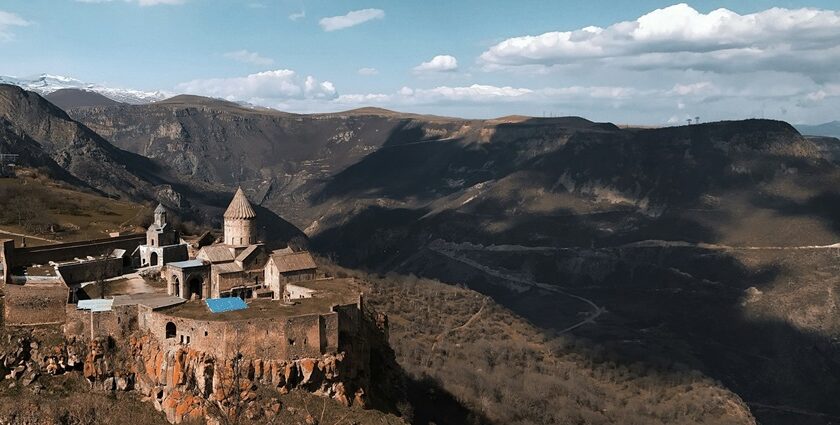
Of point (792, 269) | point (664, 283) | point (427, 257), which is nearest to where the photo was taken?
point (792, 269)

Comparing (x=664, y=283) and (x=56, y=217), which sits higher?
(x=56, y=217)

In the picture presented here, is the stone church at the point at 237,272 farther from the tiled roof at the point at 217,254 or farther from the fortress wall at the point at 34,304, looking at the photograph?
the fortress wall at the point at 34,304

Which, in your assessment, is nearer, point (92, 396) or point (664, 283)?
point (92, 396)

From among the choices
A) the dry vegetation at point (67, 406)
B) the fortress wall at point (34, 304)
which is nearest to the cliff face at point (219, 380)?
the dry vegetation at point (67, 406)

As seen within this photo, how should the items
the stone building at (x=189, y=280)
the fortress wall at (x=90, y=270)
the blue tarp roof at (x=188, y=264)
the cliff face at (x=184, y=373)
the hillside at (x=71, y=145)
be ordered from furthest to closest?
1. the hillside at (x=71, y=145)
2. the fortress wall at (x=90, y=270)
3. the blue tarp roof at (x=188, y=264)
4. the stone building at (x=189, y=280)
5. the cliff face at (x=184, y=373)

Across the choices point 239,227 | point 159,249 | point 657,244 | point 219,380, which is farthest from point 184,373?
point 657,244

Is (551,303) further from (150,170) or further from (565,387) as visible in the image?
(150,170)

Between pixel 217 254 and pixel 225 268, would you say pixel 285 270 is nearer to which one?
pixel 225 268

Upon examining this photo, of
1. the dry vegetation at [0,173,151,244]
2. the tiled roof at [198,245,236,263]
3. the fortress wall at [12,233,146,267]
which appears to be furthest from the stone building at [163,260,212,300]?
the dry vegetation at [0,173,151,244]

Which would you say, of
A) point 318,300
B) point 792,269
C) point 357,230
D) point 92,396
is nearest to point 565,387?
point 318,300
